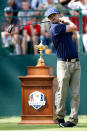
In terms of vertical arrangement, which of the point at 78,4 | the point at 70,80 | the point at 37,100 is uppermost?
the point at 78,4

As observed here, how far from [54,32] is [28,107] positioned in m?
1.74

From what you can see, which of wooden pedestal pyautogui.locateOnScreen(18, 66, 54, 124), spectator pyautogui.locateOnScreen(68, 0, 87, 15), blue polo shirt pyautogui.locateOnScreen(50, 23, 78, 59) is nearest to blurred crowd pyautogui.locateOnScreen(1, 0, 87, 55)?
spectator pyautogui.locateOnScreen(68, 0, 87, 15)

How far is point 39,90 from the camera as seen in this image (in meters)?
9.25

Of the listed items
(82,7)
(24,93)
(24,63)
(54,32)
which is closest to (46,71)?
(24,93)

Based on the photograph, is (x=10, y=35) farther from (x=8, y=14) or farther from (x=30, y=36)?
(x=8, y=14)

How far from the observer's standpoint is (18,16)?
11.4 metres

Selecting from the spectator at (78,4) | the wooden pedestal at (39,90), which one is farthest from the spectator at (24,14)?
the wooden pedestal at (39,90)

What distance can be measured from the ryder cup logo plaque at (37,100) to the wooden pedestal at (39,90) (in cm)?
5

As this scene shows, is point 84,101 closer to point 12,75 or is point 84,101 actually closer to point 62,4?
point 12,75

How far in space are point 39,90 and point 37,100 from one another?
19 cm

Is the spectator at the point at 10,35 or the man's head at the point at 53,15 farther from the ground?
the man's head at the point at 53,15

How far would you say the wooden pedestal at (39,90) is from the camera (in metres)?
9.19

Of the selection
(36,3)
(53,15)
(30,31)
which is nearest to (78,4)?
(36,3)

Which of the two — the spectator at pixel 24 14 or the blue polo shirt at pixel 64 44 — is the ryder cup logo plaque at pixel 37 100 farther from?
the spectator at pixel 24 14
